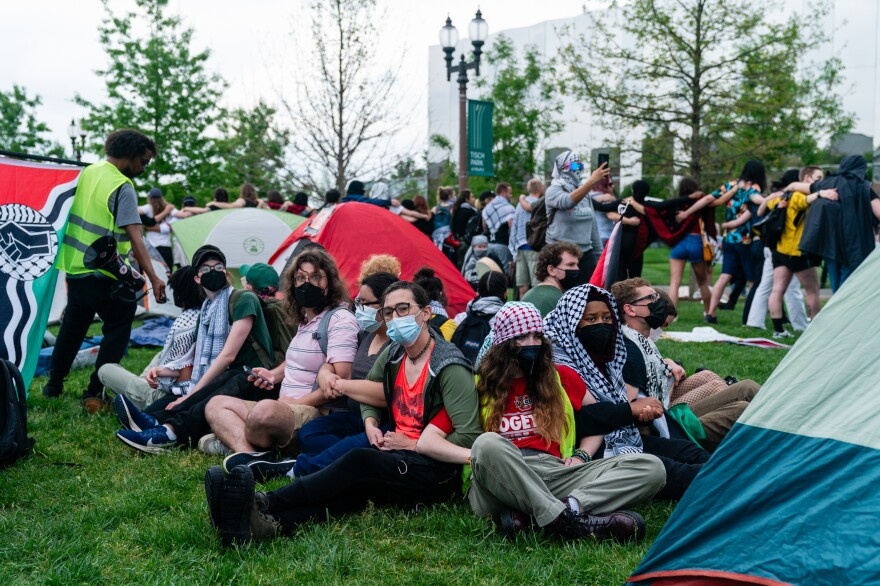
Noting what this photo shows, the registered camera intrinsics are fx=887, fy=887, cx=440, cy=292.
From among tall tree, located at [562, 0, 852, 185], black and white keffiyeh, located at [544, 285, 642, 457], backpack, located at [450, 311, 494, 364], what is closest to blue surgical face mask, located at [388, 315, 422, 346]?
black and white keffiyeh, located at [544, 285, 642, 457]

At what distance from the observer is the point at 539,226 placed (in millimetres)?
9258

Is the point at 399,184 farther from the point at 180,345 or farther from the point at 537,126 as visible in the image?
the point at 180,345

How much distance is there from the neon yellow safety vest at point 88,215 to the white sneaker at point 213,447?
2.07 meters

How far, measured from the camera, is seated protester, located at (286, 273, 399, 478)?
489 cm

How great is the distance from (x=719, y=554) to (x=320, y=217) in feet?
26.5

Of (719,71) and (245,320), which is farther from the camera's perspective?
(719,71)

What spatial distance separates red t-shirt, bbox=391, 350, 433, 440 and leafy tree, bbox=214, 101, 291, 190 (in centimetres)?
1577

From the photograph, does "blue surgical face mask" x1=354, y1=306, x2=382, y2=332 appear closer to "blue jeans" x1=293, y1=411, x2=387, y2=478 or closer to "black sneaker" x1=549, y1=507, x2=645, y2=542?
"blue jeans" x1=293, y1=411, x2=387, y2=478

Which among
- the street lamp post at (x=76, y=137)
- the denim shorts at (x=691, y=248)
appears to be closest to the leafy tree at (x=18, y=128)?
the street lamp post at (x=76, y=137)

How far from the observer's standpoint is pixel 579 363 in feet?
15.7

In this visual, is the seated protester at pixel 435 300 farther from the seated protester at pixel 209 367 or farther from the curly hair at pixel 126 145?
the curly hair at pixel 126 145

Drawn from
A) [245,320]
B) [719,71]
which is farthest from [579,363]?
[719,71]

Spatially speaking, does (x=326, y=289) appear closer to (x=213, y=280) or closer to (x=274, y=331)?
(x=274, y=331)

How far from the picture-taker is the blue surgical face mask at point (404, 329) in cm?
462
